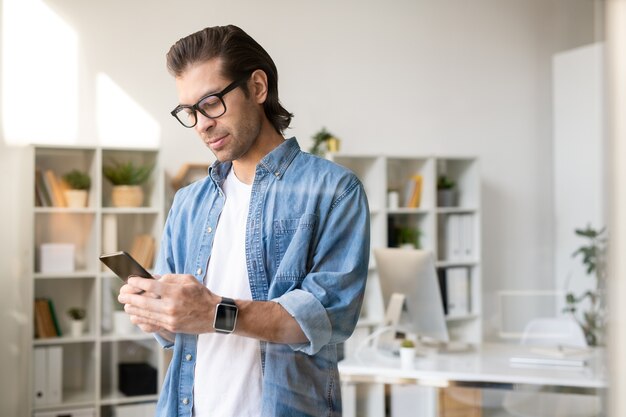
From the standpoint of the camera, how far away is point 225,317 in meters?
0.90

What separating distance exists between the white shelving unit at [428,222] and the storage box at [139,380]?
96cm

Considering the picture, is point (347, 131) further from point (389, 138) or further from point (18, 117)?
point (18, 117)

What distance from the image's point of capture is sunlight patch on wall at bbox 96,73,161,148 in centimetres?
127

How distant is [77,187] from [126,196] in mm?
126

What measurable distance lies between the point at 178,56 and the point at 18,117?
1.47ft

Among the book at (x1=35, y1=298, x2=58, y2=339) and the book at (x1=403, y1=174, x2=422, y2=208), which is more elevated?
the book at (x1=403, y1=174, x2=422, y2=208)

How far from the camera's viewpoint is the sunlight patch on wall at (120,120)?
1.27 meters

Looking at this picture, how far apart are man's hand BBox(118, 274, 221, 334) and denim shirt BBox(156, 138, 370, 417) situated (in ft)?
0.20

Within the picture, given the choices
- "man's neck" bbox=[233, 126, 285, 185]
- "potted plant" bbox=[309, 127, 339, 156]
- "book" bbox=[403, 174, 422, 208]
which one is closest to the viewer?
"man's neck" bbox=[233, 126, 285, 185]

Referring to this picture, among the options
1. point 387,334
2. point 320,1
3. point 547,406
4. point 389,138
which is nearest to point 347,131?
point 389,138

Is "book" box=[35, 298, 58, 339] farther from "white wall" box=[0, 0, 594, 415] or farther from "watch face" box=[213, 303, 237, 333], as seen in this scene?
"watch face" box=[213, 303, 237, 333]

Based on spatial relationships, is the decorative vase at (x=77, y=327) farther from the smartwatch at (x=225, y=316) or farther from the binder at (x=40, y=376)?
the smartwatch at (x=225, y=316)

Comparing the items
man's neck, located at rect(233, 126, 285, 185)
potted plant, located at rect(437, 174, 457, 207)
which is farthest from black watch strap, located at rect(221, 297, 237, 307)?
potted plant, located at rect(437, 174, 457, 207)

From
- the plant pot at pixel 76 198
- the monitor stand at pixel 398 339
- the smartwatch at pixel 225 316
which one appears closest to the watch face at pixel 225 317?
the smartwatch at pixel 225 316
